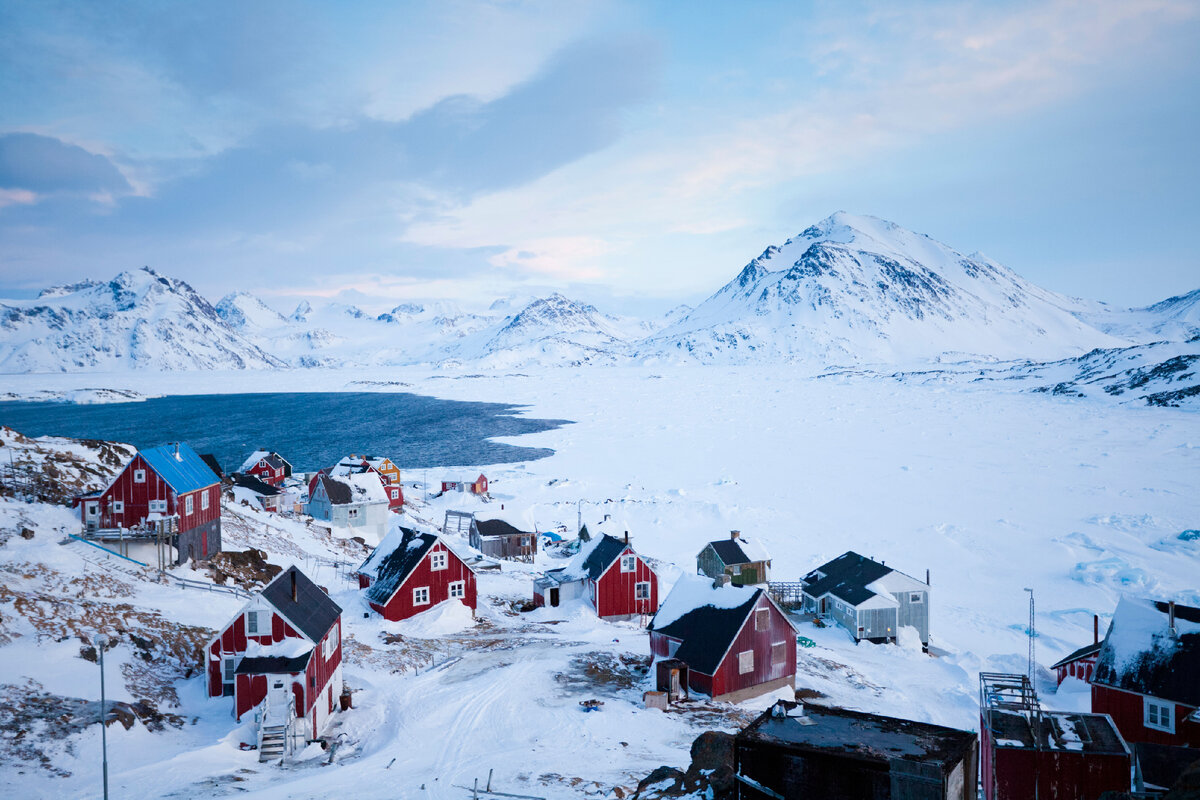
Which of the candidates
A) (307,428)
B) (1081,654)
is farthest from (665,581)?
(307,428)

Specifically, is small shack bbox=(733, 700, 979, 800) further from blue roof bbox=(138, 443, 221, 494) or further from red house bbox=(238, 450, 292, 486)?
red house bbox=(238, 450, 292, 486)

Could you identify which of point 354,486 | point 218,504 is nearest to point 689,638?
point 218,504

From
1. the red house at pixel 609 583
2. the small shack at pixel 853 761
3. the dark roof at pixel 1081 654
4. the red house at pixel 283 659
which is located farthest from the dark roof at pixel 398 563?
the dark roof at pixel 1081 654

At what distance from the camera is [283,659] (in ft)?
74.8

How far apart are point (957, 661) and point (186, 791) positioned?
111ft

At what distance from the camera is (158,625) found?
2766cm

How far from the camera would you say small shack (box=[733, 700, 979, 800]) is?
12703 mm

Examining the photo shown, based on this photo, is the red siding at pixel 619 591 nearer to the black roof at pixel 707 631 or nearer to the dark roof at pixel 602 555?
the dark roof at pixel 602 555

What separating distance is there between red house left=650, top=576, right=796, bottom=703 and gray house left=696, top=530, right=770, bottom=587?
50.4ft

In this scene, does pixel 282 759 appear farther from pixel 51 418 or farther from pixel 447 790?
pixel 51 418

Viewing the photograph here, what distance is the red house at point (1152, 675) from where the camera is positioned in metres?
21.8

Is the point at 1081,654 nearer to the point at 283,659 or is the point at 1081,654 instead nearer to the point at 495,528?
the point at 283,659

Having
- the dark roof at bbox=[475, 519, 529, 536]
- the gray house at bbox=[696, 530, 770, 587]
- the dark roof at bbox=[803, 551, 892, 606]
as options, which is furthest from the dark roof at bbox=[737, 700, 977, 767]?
the dark roof at bbox=[475, 519, 529, 536]

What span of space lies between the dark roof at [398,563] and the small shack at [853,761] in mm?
25392
